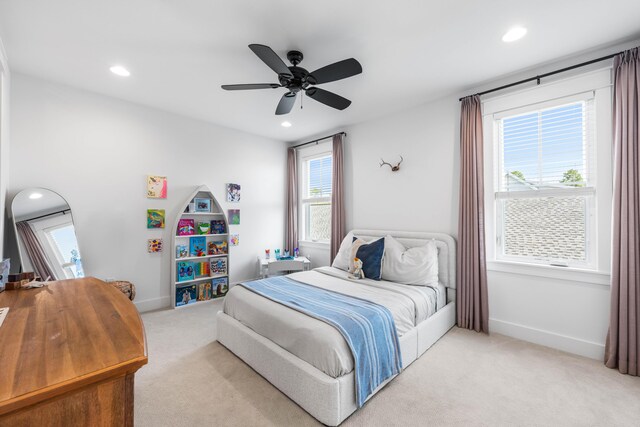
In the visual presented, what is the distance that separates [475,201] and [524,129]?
0.87 meters

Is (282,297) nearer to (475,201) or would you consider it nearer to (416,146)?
(475,201)

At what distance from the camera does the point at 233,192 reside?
4.58 meters

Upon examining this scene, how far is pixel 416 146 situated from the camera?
12.0ft

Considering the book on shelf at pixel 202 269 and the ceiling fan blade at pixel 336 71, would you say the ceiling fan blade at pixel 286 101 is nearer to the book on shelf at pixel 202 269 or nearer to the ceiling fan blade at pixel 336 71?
the ceiling fan blade at pixel 336 71

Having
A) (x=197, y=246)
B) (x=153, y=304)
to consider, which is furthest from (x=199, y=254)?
(x=153, y=304)

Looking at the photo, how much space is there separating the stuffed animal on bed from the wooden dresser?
2353 millimetres

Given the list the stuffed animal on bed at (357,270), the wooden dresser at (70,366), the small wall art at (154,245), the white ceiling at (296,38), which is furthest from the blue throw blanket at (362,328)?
the white ceiling at (296,38)

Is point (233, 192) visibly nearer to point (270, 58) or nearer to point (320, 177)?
point (320, 177)

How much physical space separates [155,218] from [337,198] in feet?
8.48

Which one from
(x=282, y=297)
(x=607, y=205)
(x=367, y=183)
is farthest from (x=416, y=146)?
(x=282, y=297)

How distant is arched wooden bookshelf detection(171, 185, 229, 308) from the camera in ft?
12.7

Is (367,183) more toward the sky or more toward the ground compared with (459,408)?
more toward the sky

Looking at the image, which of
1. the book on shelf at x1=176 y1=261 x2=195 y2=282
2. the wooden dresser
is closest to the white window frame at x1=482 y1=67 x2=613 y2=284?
the wooden dresser

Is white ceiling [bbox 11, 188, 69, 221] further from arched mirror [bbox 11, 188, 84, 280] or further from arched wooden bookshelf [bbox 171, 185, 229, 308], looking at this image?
arched wooden bookshelf [bbox 171, 185, 229, 308]
